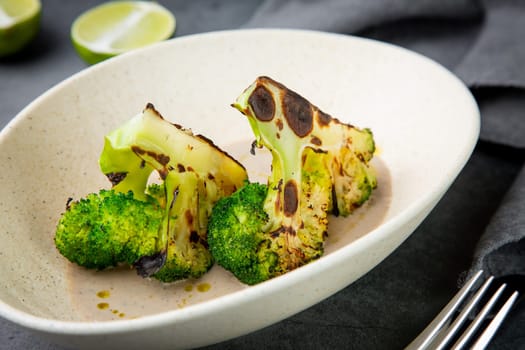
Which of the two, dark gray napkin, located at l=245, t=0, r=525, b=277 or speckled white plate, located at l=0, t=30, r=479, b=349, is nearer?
speckled white plate, located at l=0, t=30, r=479, b=349

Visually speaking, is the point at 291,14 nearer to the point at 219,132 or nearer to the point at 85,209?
the point at 219,132

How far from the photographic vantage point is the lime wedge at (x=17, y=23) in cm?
217

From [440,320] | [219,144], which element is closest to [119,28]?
[219,144]

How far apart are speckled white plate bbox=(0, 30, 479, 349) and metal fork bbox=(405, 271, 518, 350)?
6.3 inches

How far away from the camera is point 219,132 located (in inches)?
68.1

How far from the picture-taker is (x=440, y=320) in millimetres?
1220

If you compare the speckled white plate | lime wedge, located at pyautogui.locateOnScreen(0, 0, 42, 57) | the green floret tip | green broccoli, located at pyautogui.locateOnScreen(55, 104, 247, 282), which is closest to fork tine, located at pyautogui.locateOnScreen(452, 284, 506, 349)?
the speckled white plate

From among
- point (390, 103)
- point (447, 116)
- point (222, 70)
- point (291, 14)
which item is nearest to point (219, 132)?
point (222, 70)

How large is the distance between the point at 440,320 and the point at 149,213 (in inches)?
22.2

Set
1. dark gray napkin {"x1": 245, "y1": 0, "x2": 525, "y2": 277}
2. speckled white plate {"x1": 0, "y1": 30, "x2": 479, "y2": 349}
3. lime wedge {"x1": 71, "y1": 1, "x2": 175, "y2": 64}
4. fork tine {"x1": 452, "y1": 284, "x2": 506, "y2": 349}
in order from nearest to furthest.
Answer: speckled white plate {"x1": 0, "y1": 30, "x2": 479, "y2": 349}, fork tine {"x1": 452, "y1": 284, "x2": 506, "y2": 349}, dark gray napkin {"x1": 245, "y1": 0, "x2": 525, "y2": 277}, lime wedge {"x1": 71, "y1": 1, "x2": 175, "y2": 64}

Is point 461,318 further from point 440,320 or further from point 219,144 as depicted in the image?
point 219,144

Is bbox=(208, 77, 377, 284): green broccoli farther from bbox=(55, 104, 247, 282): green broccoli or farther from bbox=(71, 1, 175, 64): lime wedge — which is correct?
bbox=(71, 1, 175, 64): lime wedge

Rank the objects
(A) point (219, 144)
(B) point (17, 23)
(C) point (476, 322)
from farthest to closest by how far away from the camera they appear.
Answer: (B) point (17, 23)
(A) point (219, 144)
(C) point (476, 322)

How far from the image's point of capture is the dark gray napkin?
1.84m
